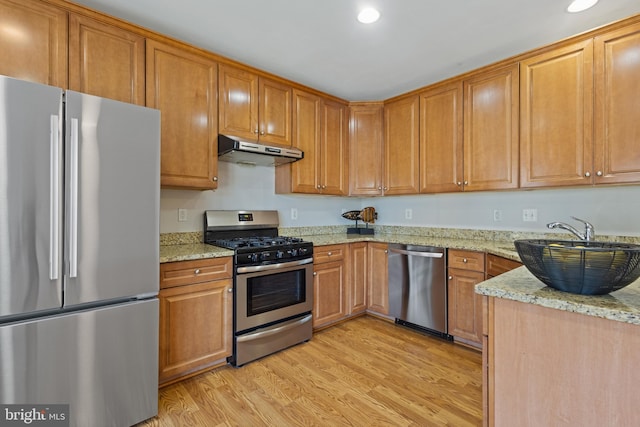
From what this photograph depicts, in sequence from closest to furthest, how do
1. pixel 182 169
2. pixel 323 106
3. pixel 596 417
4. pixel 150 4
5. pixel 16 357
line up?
pixel 596 417
pixel 16 357
pixel 150 4
pixel 182 169
pixel 323 106

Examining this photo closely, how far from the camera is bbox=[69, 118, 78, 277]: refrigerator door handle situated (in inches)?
56.9

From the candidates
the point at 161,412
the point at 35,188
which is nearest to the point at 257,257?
the point at 161,412

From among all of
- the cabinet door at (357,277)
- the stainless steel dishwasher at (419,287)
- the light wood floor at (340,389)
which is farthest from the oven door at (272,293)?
the stainless steel dishwasher at (419,287)

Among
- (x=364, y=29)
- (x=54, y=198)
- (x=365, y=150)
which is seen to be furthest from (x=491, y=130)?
(x=54, y=198)

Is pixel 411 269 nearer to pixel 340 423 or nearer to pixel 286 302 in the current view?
pixel 286 302

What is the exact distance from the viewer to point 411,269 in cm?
290

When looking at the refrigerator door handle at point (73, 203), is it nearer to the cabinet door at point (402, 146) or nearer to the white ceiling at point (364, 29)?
the white ceiling at point (364, 29)

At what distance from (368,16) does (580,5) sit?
1.25 metres

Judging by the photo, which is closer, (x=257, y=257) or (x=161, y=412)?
(x=161, y=412)

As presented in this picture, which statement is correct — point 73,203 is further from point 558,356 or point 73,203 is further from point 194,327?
point 558,356

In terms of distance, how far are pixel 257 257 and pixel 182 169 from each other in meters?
0.85

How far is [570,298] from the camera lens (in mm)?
958

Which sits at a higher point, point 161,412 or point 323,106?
point 323,106

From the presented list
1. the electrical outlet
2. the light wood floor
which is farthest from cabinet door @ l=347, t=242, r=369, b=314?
the electrical outlet
